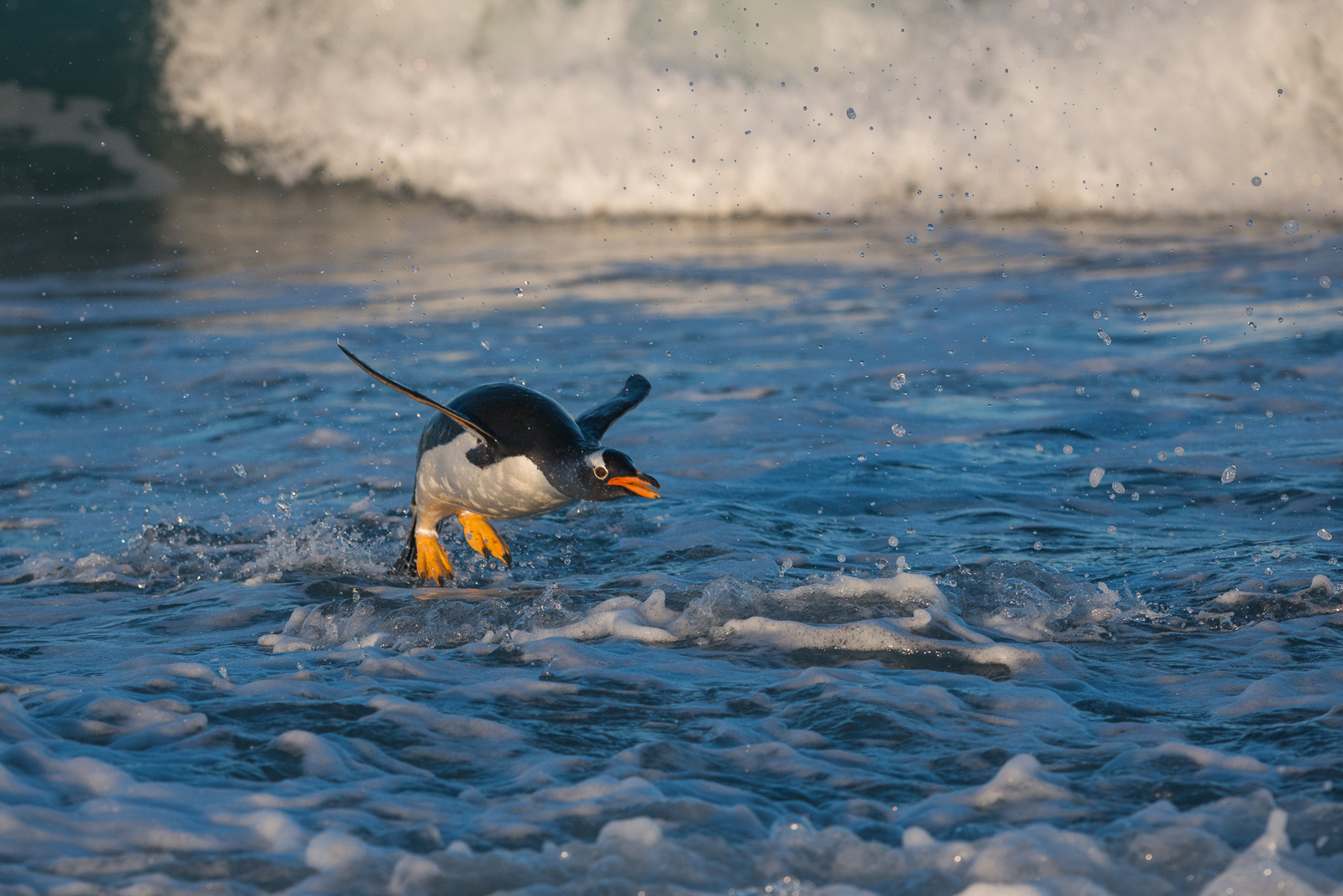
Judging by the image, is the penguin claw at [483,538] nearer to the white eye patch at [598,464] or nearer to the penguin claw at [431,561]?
the penguin claw at [431,561]

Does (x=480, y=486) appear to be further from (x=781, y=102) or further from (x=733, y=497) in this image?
(x=781, y=102)

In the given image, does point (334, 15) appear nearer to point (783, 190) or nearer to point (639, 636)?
point (783, 190)

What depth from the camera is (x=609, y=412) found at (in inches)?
177

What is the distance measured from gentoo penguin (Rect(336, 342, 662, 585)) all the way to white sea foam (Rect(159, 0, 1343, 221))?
34.5 ft

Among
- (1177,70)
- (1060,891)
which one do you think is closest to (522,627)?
(1060,891)

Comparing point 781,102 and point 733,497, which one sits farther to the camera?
point 781,102

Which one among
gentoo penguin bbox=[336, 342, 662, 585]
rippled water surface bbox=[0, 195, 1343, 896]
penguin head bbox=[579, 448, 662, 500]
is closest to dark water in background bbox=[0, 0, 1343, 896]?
rippled water surface bbox=[0, 195, 1343, 896]

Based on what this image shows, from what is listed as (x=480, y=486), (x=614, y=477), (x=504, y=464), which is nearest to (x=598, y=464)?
(x=614, y=477)

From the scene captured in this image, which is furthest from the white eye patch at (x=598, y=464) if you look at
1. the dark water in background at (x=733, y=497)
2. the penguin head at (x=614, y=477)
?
the dark water in background at (x=733, y=497)

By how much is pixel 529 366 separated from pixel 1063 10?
1087 centimetres

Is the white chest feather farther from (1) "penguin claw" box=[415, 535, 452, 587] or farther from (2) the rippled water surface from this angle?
(2) the rippled water surface

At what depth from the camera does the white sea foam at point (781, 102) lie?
1447 centimetres

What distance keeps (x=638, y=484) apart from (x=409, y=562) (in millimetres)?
1302

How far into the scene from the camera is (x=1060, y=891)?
242 centimetres
